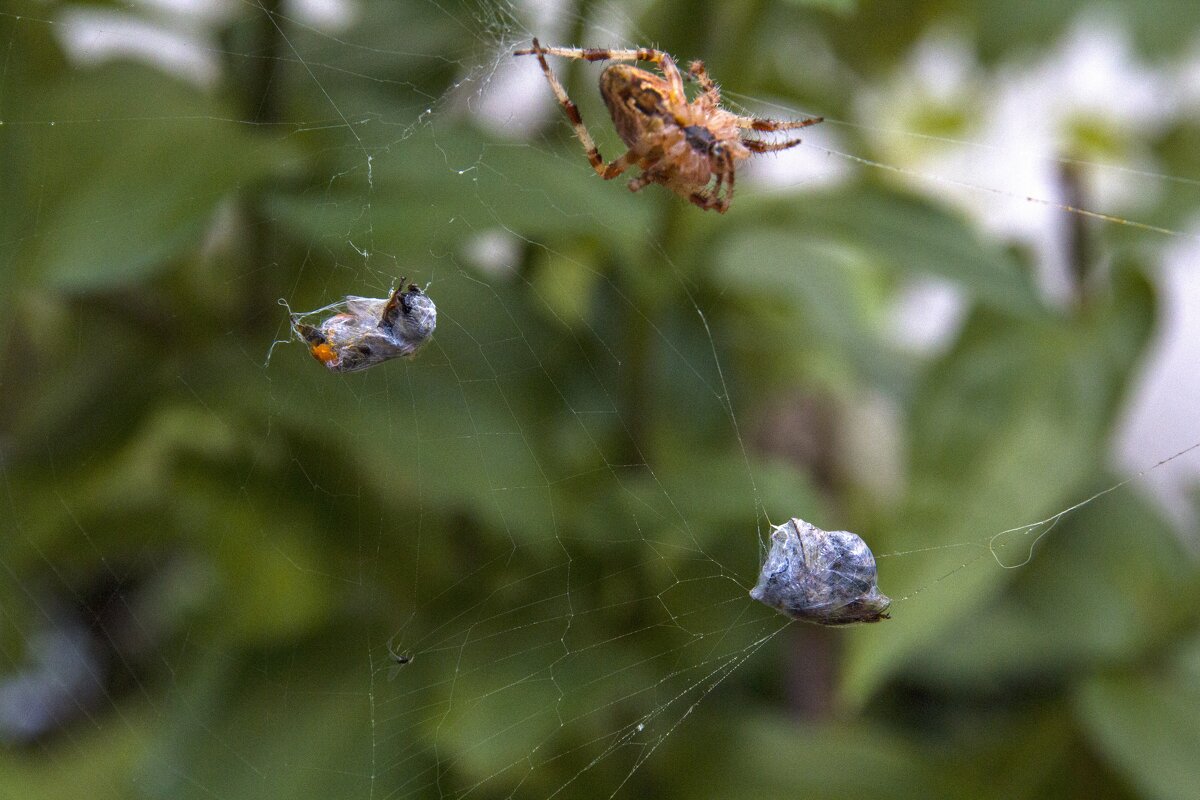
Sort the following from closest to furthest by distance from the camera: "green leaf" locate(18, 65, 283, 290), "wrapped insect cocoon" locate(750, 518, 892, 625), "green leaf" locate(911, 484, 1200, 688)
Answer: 1. "wrapped insect cocoon" locate(750, 518, 892, 625)
2. "green leaf" locate(18, 65, 283, 290)
3. "green leaf" locate(911, 484, 1200, 688)

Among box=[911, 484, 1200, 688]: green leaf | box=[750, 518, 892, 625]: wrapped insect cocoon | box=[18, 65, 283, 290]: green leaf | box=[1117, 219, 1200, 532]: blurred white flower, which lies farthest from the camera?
box=[1117, 219, 1200, 532]: blurred white flower

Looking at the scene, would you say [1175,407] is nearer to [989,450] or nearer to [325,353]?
[989,450]

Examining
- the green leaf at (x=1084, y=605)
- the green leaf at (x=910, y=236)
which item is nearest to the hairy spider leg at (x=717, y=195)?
the green leaf at (x=910, y=236)

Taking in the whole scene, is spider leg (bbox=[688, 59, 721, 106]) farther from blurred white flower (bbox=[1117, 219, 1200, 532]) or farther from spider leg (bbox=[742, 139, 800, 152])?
blurred white flower (bbox=[1117, 219, 1200, 532])

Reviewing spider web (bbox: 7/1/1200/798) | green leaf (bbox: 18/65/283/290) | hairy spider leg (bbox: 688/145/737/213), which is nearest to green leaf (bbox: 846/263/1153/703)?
spider web (bbox: 7/1/1200/798)

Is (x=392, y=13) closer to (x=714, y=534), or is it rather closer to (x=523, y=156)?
(x=523, y=156)

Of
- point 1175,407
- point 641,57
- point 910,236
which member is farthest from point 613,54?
point 1175,407
